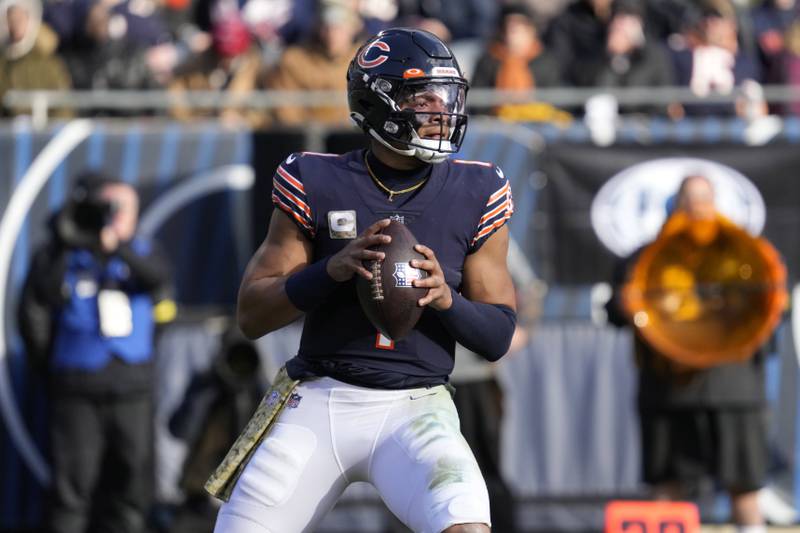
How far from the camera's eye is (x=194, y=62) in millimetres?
10320

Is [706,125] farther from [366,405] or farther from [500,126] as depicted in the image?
[366,405]

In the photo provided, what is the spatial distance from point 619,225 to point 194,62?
3207 mm

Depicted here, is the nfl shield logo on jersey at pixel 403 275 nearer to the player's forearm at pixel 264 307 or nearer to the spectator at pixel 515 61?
the player's forearm at pixel 264 307

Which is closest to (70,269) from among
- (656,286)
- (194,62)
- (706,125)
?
(194,62)

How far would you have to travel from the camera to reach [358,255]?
395cm

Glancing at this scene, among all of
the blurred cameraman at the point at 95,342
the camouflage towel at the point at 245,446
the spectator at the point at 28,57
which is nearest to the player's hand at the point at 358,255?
the camouflage towel at the point at 245,446

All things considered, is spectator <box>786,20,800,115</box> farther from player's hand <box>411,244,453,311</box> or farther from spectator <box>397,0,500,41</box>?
player's hand <box>411,244,453,311</box>

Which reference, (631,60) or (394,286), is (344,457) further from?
(631,60)

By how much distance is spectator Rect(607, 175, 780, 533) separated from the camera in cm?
793

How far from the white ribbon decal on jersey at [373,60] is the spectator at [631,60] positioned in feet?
18.3

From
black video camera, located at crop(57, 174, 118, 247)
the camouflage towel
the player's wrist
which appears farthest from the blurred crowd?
the player's wrist

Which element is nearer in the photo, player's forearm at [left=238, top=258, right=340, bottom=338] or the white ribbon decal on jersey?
player's forearm at [left=238, top=258, right=340, bottom=338]

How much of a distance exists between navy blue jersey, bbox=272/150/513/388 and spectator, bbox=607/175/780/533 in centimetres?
374

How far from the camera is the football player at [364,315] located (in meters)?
4.11
